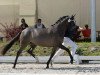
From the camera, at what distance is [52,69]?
54.5 feet

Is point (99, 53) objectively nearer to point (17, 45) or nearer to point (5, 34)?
point (17, 45)

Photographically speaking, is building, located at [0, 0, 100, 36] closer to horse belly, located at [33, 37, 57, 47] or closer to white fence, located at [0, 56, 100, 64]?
white fence, located at [0, 56, 100, 64]

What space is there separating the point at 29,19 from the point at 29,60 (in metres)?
6.28

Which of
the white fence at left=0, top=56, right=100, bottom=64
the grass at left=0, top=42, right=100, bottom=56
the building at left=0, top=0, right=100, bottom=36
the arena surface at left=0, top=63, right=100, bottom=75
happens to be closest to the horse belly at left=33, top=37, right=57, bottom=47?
the arena surface at left=0, top=63, right=100, bottom=75

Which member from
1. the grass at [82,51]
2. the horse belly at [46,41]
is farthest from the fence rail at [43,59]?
the horse belly at [46,41]

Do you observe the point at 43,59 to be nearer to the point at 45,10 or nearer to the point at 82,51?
the point at 82,51

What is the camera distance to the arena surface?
1570 centimetres

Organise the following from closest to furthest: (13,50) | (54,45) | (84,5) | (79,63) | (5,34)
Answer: (54,45), (79,63), (13,50), (5,34), (84,5)

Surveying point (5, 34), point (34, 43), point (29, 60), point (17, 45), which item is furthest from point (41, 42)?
point (5, 34)

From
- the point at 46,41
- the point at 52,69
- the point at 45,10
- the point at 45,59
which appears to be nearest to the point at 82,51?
the point at 45,59

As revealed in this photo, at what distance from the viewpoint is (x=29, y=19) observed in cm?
2505

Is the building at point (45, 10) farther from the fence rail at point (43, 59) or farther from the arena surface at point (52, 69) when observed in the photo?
the arena surface at point (52, 69)

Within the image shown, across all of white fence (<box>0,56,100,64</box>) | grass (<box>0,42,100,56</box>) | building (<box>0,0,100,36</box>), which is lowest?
white fence (<box>0,56,100,64</box>)

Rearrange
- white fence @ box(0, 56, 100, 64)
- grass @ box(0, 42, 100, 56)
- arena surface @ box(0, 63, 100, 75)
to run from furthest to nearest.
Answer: grass @ box(0, 42, 100, 56)
white fence @ box(0, 56, 100, 64)
arena surface @ box(0, 63, 100, 75)
